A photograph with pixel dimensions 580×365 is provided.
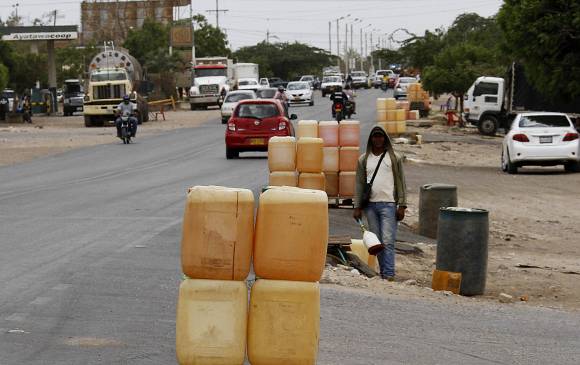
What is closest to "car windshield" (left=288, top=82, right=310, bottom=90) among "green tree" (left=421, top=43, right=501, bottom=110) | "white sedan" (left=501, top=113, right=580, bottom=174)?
"green tree" (left=421, top=43, right=501, bottom=110)

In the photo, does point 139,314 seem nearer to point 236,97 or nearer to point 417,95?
point 236,97

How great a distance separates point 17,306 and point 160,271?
222 centimetres

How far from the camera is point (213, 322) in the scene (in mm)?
6891

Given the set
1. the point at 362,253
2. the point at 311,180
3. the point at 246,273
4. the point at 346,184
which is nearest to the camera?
the point at 246,273


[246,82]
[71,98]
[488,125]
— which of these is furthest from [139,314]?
[246,82]

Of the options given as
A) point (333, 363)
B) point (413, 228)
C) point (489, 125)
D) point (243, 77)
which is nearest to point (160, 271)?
point (333, 363)

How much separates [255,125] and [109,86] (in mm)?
24693

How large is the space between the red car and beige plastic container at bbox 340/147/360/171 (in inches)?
486

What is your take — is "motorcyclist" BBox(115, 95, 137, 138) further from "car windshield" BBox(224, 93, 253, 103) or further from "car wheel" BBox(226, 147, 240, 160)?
"car windshield" BBox(224, 93, 253, 103)

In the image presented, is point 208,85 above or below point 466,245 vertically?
below

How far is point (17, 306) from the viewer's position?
397 inches

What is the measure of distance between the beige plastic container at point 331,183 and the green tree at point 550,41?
46.5ft

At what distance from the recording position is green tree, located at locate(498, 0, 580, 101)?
33.0 metres

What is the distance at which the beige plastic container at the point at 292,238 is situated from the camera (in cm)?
685
